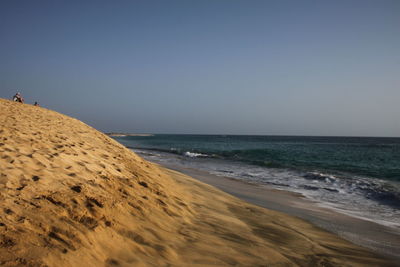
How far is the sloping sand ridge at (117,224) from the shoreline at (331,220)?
48 cm

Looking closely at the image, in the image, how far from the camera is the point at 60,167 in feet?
13.1

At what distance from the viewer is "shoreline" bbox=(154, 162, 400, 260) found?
4441 millimetres

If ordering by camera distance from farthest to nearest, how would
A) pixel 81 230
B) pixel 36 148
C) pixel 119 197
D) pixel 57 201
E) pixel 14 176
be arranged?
pixel 36 148 < pixel 119 197 < pixel 14 176 < pixel 57 201 < pixel 81 230

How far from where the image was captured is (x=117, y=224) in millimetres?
3127

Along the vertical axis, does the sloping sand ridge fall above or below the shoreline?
above

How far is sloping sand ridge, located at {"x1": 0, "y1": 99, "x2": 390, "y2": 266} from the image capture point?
7.95 feet

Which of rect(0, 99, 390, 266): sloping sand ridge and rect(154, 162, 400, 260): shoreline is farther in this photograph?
rect(154, 162, 400, 260): shoreline

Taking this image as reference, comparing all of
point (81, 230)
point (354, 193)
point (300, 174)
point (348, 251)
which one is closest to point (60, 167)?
point (81, 230)

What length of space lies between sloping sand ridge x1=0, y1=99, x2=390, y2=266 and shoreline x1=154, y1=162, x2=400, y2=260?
478 mm

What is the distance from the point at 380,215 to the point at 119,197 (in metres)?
6.81

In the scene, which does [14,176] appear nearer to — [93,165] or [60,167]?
[60,167]

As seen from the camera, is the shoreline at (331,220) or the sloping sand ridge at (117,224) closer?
the sloping sand ridge at (117,224)

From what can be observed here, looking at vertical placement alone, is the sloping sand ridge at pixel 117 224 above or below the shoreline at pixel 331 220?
above

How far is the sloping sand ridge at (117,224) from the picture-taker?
95.3 inches
